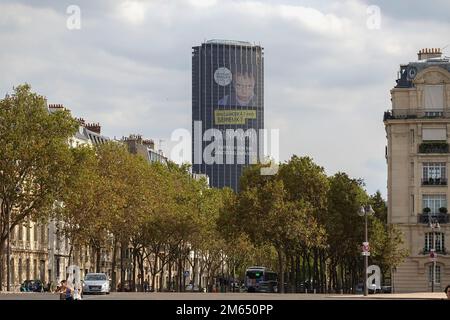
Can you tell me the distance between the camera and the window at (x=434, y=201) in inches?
4732

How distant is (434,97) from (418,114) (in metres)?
2.48

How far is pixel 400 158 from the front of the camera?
121 meters

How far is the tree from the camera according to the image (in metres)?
93.6

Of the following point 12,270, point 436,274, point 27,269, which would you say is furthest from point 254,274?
point 12,270

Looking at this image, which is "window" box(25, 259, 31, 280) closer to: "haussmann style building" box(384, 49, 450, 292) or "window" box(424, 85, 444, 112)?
"haussmann style building" box(384, 49, 450, 292)

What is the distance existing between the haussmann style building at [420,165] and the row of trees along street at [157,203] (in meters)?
2.45

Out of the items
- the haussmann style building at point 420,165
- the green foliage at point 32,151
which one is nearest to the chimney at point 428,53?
the haussmann style building at point 420,165

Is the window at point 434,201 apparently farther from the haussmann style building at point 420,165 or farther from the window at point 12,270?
the window at point 12,270

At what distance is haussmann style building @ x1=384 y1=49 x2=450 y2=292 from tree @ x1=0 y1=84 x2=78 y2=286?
39348mm

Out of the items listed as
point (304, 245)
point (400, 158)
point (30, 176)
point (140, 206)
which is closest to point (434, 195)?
point (400, 158)

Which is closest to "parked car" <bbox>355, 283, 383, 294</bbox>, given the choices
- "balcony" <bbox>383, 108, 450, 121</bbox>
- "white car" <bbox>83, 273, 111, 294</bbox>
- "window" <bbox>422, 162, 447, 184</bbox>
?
"window" <bbox>422, 162, 447, 184</bbox>

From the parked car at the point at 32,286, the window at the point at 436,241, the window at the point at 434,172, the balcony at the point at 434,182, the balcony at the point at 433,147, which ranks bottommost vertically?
the parked car at the point at 32,286

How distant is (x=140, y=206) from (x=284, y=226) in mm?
14876

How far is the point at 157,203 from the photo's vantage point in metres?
129
